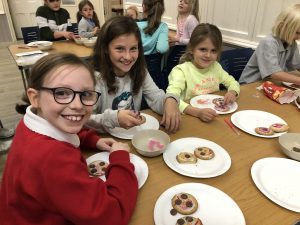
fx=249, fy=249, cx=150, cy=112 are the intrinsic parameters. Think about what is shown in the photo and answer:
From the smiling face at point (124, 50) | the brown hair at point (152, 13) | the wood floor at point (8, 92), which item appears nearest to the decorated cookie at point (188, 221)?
the smiling face at point (124, 50)

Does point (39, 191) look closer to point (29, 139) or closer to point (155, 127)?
point (29, 139)

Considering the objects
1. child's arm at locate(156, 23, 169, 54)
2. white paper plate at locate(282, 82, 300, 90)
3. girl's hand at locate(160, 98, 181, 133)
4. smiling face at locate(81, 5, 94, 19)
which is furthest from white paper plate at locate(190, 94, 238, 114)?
smiling face at locate(81, 5, 94, 19)

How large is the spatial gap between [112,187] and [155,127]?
54 cm

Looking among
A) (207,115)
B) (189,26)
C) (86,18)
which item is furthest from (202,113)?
(86,18)

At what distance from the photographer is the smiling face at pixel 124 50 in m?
1.36

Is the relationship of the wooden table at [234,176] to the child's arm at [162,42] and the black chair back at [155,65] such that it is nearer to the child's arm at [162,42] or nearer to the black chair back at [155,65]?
the black chair back at [155,65]

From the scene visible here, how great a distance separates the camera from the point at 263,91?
173 cm

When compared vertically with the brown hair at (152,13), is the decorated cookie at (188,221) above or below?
below

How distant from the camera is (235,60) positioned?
237 centimetres

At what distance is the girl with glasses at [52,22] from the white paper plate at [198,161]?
97.7 inches

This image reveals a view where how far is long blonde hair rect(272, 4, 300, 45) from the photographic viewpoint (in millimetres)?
1893

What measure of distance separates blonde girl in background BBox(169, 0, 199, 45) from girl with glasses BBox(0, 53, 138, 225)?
2.66 m

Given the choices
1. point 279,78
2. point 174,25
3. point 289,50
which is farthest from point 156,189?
point 174,25

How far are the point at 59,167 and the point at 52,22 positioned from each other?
3.39 meters
